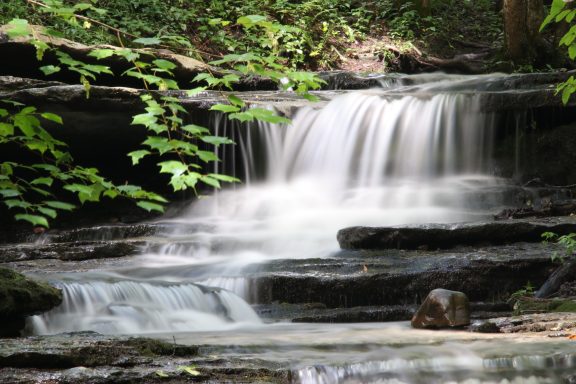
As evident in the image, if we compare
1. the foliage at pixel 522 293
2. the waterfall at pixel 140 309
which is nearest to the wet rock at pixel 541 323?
the foliage at pixel 522 293

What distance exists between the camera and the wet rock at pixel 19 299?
16.2ft

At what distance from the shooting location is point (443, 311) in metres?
5.65

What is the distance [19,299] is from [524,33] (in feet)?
43.7

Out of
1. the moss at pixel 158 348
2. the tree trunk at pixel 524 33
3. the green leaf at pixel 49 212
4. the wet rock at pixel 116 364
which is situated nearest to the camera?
the green leaf at pixel 49 212

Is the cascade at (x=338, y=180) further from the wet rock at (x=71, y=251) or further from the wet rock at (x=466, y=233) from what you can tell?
the wet rock at (x=466, y=233)

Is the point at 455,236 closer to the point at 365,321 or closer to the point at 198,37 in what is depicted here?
the point at 365,321

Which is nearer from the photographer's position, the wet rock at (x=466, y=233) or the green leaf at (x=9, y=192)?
the green leaf at (x=9, y=192)

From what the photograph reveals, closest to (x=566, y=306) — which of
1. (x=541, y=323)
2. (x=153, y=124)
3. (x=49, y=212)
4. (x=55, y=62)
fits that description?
(x=541, y=323)

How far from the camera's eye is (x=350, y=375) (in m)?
3.99

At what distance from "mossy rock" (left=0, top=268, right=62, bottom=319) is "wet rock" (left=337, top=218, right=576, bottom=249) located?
382 centimetres

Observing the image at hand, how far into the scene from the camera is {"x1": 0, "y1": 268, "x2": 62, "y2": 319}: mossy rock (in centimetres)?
494

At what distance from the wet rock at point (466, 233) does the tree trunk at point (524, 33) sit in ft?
27.8

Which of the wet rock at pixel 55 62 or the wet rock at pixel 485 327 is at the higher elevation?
the wet rock at pixel 55 62

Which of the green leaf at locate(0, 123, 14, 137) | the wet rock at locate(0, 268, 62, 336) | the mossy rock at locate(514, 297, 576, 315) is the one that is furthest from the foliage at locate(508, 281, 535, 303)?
the green leaf at locate(0, 123, 14, 137)
